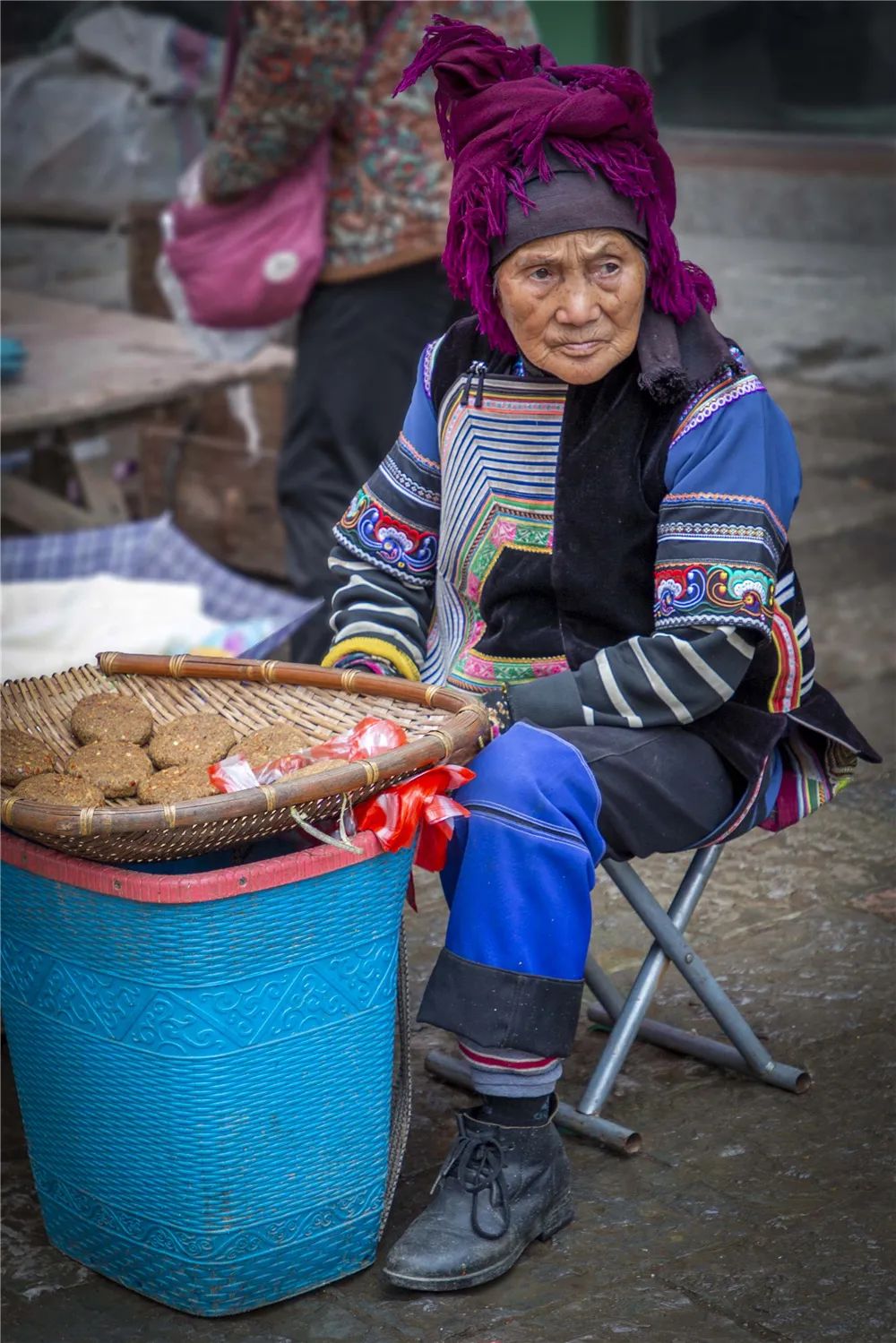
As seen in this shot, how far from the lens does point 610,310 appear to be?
97.0 inches

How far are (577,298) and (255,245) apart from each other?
203cm

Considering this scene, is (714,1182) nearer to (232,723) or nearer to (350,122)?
(232,723)

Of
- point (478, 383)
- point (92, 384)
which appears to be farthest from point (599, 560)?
point (92, 384)

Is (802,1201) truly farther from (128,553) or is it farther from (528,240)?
(128,553)

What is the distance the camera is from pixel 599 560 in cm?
254

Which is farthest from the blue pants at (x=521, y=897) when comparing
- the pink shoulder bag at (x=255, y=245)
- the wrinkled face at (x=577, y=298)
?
the pink shoulder bag at (x=255, y=245)

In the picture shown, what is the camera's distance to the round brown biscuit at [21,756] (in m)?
2.32

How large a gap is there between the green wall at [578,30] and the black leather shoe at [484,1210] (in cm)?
513

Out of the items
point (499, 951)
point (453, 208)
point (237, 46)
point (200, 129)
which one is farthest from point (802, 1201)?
point (200, 129)

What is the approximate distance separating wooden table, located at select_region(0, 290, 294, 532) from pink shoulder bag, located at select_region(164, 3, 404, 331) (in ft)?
2.77

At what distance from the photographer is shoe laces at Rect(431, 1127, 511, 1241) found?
7.75ft

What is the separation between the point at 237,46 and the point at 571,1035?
2.88 m

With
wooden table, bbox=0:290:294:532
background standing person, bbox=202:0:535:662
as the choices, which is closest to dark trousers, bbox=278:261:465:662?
background standing person, bbox=202:0:535:662

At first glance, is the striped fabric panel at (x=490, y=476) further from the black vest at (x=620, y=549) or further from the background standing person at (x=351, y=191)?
the background standing person at (x=351, y=191)
